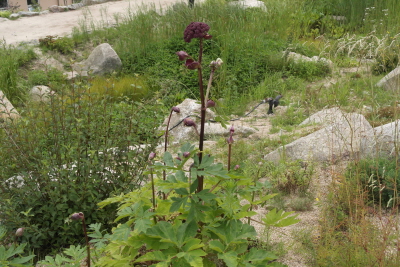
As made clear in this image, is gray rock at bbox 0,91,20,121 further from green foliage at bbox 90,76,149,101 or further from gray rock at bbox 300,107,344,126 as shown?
gray rock at bbox 300,107,344,126

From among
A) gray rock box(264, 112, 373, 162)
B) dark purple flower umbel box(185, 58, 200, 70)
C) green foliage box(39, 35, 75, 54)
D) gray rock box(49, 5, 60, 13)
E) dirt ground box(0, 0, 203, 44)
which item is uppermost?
dark purple flower umbel box(185, 58, 200, 70)

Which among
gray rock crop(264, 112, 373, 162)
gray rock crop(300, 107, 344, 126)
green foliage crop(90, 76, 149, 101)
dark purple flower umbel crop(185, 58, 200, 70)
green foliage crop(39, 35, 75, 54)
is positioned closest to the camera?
dark purple flower umbel crop(185, 58, 200, 70)

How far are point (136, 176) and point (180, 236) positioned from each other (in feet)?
7.06

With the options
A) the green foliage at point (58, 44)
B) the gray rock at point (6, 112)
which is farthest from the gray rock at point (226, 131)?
the green foliage at point (58, 44)

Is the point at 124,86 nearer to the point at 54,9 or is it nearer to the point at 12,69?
the point at 12,69

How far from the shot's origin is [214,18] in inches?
413

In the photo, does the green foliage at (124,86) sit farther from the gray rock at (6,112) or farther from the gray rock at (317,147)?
the gray rock at (317,147)

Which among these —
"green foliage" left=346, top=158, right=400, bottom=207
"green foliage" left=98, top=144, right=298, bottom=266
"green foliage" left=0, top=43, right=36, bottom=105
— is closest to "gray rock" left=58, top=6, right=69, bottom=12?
"green foliage" left=0, top=43, right=36, bottom=105

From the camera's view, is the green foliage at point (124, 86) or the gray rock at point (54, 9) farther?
the gray rock at point (54, 9)

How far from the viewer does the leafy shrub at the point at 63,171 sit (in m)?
3.68

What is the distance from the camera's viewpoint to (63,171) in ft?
12.0

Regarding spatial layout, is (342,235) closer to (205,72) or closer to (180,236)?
(180,236)

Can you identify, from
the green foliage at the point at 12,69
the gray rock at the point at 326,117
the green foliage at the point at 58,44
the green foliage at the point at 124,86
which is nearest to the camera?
the gray rock at the point at 326,117

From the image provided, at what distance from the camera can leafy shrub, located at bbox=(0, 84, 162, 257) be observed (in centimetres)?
368
